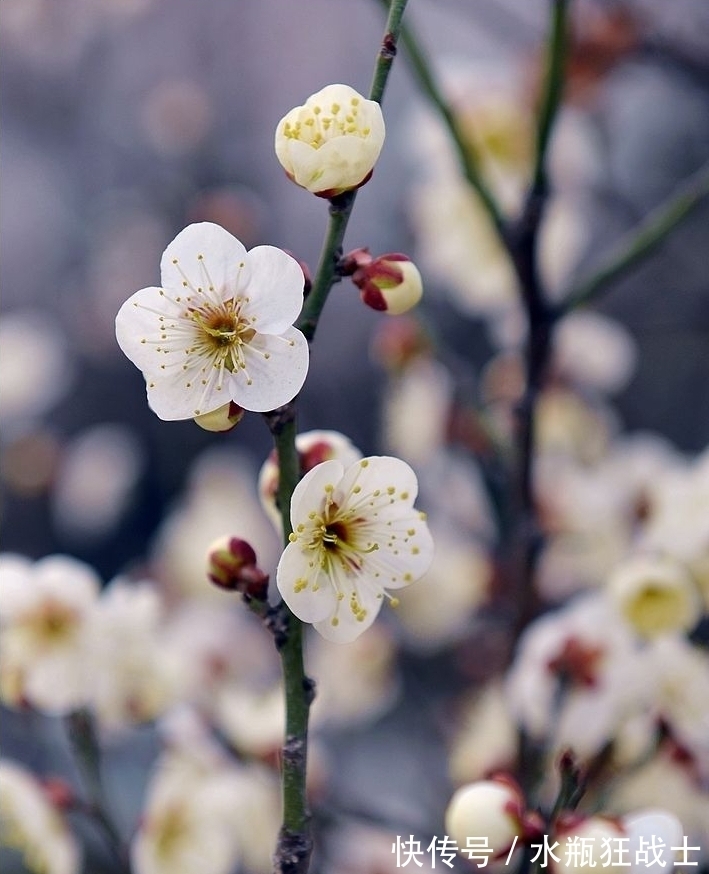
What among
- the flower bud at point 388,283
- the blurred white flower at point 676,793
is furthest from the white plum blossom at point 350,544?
the blurred white flower at point 676,793

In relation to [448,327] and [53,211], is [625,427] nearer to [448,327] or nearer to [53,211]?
[448,327]

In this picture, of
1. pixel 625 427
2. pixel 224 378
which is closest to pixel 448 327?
pixel 625 427

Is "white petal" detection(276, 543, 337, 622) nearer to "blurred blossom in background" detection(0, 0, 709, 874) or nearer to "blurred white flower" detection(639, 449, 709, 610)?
"blurred blossom in background" detection(0, 0, 709, 874)

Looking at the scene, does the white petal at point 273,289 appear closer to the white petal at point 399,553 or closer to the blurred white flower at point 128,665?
the white petal at point 399,553

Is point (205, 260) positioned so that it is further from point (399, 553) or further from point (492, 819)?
point (492, 819)

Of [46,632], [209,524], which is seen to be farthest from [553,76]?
[209,524]
